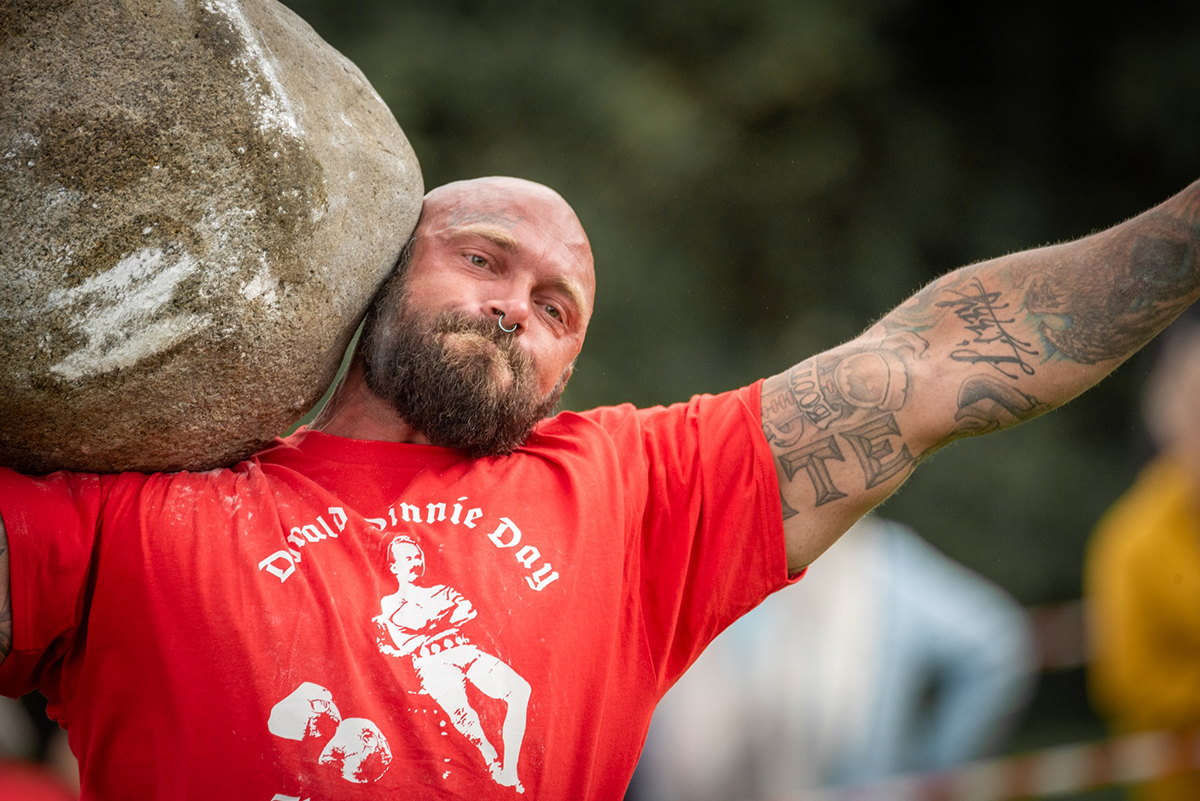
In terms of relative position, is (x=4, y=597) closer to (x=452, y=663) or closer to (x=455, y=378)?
(x=452, y=663)

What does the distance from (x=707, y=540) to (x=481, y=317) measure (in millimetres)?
648

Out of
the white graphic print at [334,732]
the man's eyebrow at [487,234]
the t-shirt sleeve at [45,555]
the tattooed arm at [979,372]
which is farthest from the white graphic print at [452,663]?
the man's eyebrow at [487,234]

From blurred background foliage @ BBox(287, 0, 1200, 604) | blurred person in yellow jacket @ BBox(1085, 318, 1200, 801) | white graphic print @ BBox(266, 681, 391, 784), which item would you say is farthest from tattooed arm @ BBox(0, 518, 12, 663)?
blurred background foliage @ BBox(287, 0, 1200, 604)

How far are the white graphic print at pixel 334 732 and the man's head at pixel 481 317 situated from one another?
58 cm

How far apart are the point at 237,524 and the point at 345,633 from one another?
0.29 meters

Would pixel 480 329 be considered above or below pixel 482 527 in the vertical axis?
above

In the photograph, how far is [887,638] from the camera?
457 centimetres

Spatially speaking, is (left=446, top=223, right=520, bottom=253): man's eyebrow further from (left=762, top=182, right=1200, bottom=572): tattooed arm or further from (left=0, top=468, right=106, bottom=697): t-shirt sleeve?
(left=0, top=468, right=106, bottom=697): t-shirt sleeve

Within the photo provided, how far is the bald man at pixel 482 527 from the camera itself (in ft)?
5.87

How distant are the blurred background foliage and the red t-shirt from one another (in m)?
5.10

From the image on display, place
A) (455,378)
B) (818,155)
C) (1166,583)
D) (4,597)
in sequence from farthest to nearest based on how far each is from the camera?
(818,155)
(1166,583)
(455,378)
(4,597)

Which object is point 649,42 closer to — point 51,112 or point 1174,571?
point 1174,571

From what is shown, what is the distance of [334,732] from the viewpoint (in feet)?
5.80

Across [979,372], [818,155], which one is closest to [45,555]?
[979,372]
